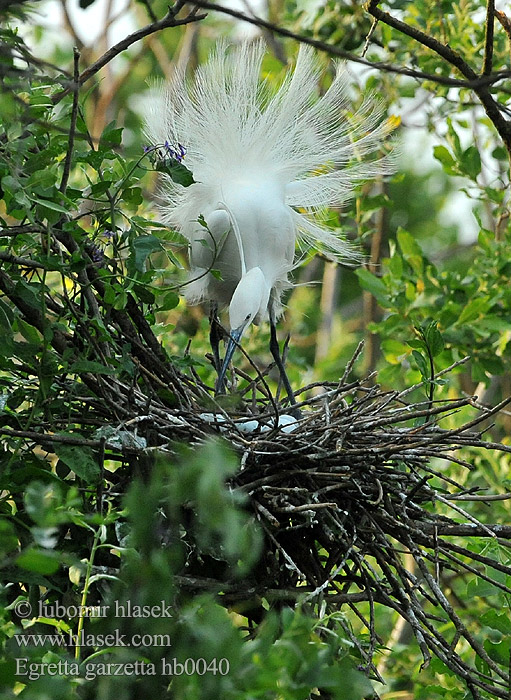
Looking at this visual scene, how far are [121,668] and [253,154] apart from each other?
2456 mm

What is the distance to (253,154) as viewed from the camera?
3.22m

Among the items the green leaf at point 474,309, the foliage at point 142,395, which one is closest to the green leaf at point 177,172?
the foliage at point 142,395

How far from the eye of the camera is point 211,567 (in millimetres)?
1914

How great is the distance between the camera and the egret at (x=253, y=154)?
3.12 m

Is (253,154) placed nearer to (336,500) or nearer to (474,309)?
(474,309)

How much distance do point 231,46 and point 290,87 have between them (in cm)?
30

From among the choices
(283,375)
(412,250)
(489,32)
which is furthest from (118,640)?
(412,250)

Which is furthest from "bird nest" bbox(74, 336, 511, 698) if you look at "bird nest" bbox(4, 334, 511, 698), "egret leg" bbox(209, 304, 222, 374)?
"egret leg" bbox(209, 304, 222, 374)

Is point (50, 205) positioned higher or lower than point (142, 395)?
higher

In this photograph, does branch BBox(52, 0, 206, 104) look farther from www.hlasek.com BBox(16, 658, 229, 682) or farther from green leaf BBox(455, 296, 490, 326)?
green leaf BBox(455, 296, 490, 326)

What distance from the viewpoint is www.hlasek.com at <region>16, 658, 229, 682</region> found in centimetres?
98

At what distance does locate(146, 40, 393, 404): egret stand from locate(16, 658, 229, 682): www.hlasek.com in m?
1.94

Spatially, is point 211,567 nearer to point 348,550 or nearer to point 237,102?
point 348,550

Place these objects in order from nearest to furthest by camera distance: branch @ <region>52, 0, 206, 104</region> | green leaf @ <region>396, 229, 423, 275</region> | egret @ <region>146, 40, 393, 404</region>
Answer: branch @ <region>52, 0, 206, 104</region> < egret @ <region>146, 40, 393, 404</region> < green leaf @ <region>396, 229, 423, 275</region>
